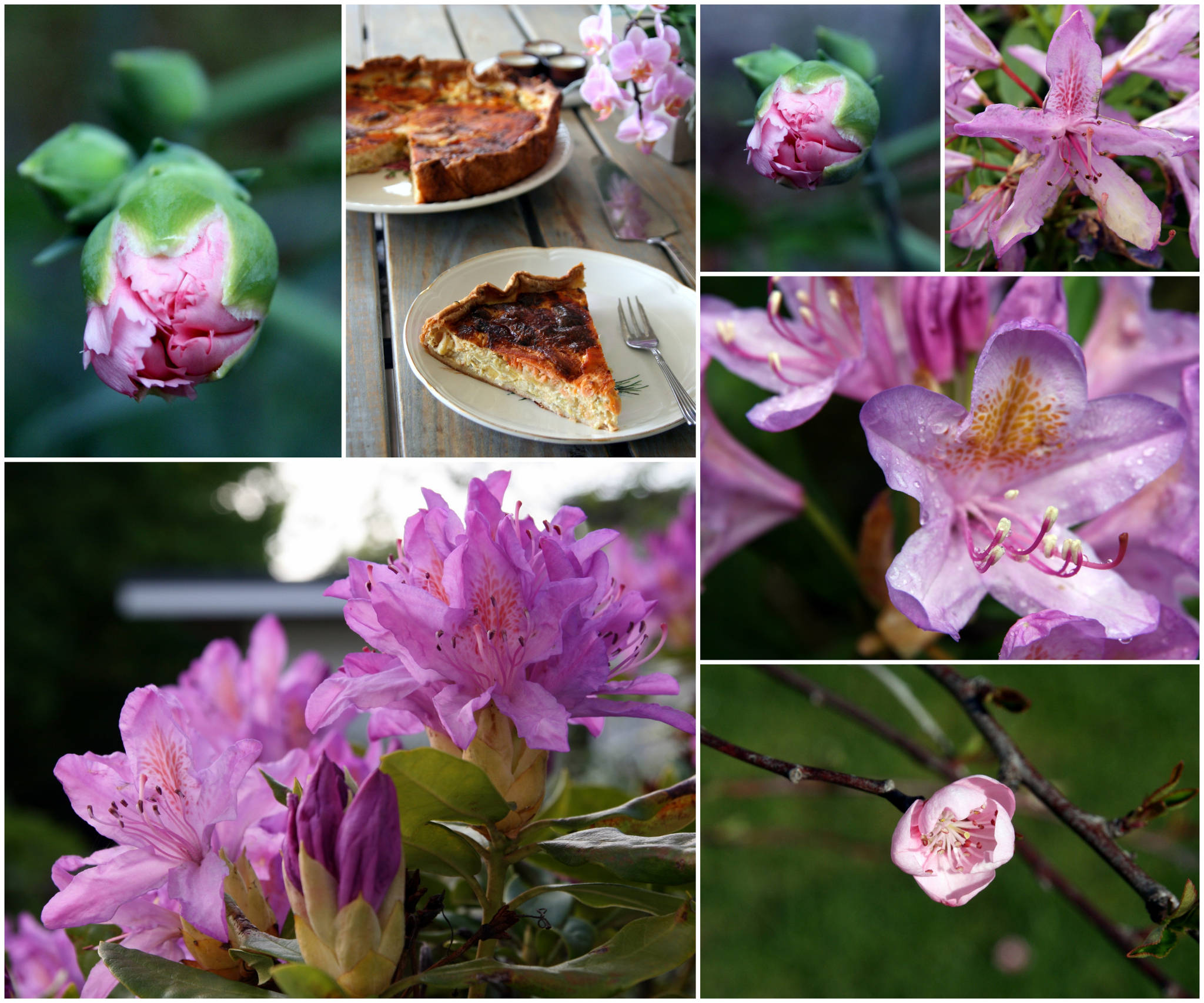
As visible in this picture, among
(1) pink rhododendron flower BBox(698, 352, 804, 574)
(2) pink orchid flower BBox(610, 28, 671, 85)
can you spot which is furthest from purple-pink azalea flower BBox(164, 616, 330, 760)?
(2) pink orchid flower BBox(610, 28, 671, 85)

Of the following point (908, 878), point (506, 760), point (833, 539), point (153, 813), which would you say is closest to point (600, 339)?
point (833, 539)

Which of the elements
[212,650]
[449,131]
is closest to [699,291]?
[449,131]

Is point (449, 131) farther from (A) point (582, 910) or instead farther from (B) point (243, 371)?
(A) point (582, 910)

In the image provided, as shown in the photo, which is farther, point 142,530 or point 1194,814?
point 142,530

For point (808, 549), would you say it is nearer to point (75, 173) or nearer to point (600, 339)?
point (600, 339)

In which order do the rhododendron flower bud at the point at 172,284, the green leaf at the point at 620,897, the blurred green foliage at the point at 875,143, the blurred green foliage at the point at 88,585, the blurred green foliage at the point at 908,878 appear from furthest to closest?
the blurred green foliage at the point at 88,585
the blurred green foliage at the point at 908,878
the blurred green foliage at the point at 875,143
the rhododendron flower bud at the point at 172,284
the green leaf at the point at 620,897

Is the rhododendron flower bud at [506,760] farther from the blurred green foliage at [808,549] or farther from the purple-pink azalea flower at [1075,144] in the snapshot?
the purple-pink azalea flower at [1075,144]

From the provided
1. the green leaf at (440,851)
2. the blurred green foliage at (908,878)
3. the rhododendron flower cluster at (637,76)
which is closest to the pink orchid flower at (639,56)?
the rhododendron flower cluster at (637,76)
